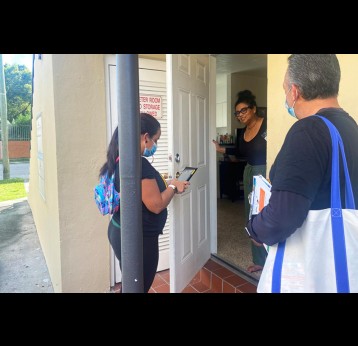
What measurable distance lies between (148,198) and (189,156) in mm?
1005

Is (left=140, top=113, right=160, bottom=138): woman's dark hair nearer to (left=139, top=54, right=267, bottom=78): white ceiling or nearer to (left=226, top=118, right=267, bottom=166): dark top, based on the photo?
(left=226, top=118, right=267, bottom=166): dark top

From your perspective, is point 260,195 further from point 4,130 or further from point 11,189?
point 4,130

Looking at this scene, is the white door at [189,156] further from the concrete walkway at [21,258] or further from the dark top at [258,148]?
the concrete walkway at [21,258]

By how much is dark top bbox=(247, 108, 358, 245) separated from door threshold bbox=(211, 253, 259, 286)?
1696 millimetres

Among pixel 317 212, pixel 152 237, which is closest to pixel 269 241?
pixel 317 212

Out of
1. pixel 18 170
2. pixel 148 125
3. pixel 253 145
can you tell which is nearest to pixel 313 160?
pixel 148 125

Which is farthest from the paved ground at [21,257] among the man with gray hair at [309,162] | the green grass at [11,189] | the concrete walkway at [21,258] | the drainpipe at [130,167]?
the man with gray hair at [309,162]

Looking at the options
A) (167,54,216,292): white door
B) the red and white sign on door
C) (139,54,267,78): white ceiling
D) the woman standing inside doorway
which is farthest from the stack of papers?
(139,54,267,78): white ceiling

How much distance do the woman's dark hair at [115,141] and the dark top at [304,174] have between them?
942 millimetres

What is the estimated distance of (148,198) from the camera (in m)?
1.59

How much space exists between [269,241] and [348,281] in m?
0.26

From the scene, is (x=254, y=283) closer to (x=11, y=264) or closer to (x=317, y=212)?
(x=317, y=212)

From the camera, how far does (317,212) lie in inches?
35.7

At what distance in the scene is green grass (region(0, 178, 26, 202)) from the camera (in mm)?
7676
